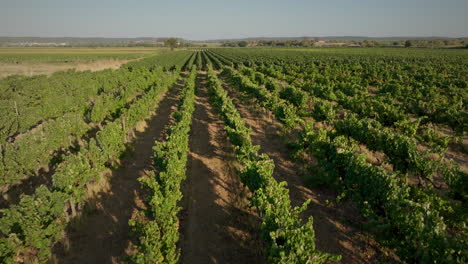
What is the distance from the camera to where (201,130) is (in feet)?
63.3

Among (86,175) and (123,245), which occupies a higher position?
(86,175)

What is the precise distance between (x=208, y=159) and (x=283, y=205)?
25.5ft

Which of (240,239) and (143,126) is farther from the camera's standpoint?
(143,126)

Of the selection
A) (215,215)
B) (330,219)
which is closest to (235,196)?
(215,215)

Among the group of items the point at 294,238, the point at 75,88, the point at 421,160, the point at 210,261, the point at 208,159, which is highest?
the point at 75,88

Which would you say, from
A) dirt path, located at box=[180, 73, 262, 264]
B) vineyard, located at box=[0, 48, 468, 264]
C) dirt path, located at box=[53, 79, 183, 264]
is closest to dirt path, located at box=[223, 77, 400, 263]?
vineyard, located at box=[0, 48, 468, 264]

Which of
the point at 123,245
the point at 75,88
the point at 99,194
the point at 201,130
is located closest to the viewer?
the point at 123,245

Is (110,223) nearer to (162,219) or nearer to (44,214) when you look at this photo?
(44,214)

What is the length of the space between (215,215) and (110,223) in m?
4.17

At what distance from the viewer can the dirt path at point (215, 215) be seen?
8.20m

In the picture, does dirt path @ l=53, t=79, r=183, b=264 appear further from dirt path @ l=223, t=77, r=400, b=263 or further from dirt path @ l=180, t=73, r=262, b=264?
dirt path @ l=223, t=77, r=400, b=263

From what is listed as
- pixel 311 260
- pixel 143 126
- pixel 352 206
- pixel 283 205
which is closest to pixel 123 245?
pixel 283 205

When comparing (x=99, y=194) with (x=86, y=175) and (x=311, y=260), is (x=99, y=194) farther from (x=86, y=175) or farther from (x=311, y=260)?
(x=311, y=260)

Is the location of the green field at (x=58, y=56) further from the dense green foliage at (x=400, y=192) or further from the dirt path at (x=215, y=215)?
the dense green foliage at (x=400, y=192)
